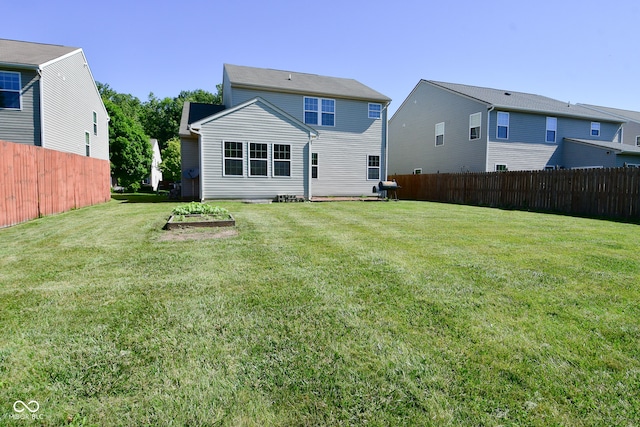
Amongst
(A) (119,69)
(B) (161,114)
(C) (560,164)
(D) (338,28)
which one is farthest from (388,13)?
(B) (161,114)

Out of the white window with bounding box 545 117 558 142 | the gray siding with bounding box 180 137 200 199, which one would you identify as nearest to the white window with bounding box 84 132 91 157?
the gray siding with bounding box 180 137 200 199

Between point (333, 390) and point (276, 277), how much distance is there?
2.06 meters

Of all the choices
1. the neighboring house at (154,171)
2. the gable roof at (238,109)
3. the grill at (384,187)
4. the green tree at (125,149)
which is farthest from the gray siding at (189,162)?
the neighboring house at (154,171)

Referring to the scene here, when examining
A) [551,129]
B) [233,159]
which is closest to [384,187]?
[233,159]

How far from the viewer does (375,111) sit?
1891cm

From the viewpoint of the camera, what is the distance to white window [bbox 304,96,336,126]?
58.6 ft

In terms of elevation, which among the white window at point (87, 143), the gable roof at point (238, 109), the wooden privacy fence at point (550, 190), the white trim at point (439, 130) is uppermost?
the white trim at point (439, 130)

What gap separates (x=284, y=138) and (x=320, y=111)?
4.19m

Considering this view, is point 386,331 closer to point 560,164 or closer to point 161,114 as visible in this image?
point 560,164

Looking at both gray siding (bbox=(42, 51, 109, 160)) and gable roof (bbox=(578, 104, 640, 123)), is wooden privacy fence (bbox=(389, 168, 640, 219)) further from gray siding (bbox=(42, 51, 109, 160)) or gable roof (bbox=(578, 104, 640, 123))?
gable roof (bbox=(578, 104, 640, 123))

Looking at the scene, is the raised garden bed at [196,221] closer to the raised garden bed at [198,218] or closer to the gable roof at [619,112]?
the raised garden bed at [198,218]

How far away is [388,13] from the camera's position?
1234 cm

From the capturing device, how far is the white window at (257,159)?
14.5 meters

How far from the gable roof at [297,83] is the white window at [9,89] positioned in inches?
320
